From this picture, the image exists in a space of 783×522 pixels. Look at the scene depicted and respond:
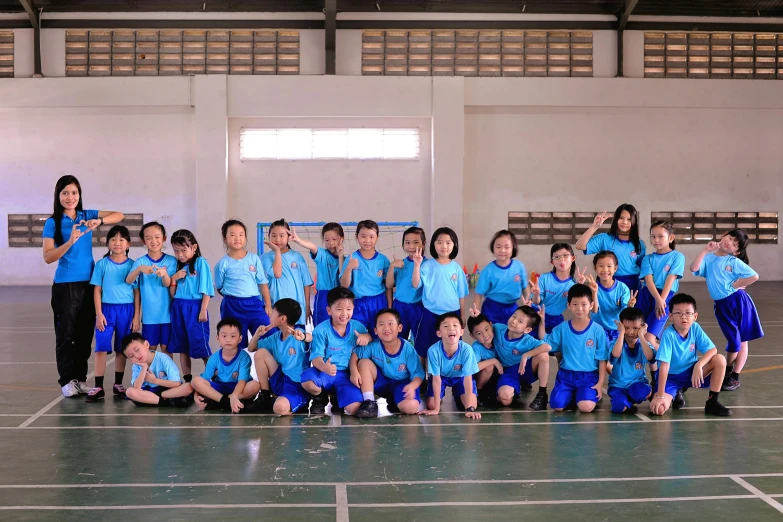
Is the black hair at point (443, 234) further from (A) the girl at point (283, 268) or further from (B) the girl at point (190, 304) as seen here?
(B) the girl at point (190, 304)

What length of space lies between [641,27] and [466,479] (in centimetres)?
1380

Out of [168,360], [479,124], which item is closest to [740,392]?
[168,360]

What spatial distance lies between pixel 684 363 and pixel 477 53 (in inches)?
440

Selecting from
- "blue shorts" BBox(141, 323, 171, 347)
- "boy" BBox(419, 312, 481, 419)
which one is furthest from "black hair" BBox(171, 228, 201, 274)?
"boy" BBox(419, 312, 481, 419)

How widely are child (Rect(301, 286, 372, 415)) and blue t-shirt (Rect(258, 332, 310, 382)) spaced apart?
0.24ft

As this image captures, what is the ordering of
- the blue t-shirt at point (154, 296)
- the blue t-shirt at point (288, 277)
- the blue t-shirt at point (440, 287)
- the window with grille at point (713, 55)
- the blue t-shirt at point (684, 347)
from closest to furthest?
the blue t-shirt at point (684, 347) → the blue t-shirt at point (154, 296) → the blue t-shirt at point (440, 287) → the blue t-shirt at point (288, 277) → the window with grille at point (713, 55)

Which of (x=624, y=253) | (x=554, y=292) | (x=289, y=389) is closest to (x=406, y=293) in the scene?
(x=554, y=292)

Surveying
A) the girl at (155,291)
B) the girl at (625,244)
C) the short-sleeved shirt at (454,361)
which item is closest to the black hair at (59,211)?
the girl at (155,291)

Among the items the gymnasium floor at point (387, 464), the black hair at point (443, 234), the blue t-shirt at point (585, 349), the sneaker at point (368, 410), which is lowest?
the gymnasium floor at point (387, 464)

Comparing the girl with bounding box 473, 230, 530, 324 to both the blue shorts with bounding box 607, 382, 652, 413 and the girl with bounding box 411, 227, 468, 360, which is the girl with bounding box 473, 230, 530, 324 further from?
the blue shorts with bounding box 607, 382, 652, 413

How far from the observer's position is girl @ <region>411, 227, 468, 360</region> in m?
6.42

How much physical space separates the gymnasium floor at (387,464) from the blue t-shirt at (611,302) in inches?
29.4

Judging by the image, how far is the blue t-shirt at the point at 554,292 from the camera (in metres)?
6.59

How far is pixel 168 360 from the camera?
6.14m
